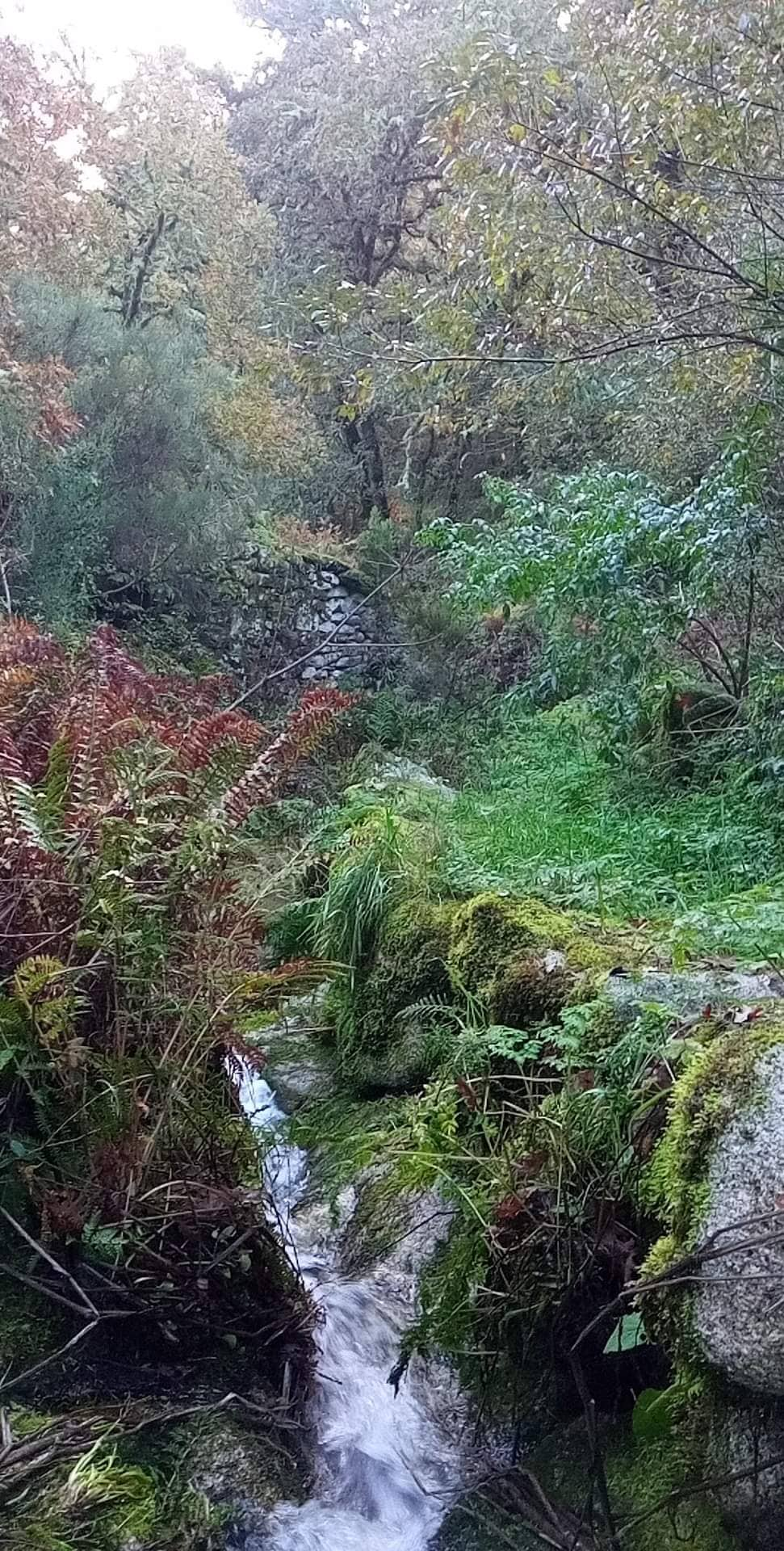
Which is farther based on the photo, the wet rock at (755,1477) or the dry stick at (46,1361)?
the dry stick at (46,1361)

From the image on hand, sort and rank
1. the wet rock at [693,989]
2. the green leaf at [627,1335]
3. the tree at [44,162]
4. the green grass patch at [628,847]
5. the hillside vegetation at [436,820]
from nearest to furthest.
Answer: the green leaf at [627,1335] < the hillside vegetation at [436,820] < the wet rock at [693,989] < the green grass patch at [628,847] < the tree at [44,162]

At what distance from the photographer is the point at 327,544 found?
13758 millimetres

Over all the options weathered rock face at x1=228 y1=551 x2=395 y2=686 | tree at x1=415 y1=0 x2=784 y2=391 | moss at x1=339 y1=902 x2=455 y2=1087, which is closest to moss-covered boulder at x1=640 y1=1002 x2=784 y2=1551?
moss at x1=339 y1=902 x2=455 y2=1087

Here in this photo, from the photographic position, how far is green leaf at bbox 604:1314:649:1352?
2701 millimetres

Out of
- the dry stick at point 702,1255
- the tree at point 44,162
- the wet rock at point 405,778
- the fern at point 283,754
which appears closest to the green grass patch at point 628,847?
the wet rock at point 405,778

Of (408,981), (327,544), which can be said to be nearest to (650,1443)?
(408,981)

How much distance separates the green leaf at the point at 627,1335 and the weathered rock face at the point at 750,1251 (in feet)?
0.62

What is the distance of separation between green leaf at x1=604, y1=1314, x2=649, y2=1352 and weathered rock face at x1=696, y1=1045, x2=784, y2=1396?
0.62 feet

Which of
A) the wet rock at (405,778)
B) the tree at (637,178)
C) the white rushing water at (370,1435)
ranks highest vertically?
the tree at (637,178)

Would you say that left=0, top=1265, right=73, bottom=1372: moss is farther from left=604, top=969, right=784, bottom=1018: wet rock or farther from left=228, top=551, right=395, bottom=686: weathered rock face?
left=228, top=551, right=395, bottom=686: weathered rock face

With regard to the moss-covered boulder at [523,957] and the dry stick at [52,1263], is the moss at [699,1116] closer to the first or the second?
the moss-covered boulder at [523,957]

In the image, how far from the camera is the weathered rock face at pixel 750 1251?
97.6 inches

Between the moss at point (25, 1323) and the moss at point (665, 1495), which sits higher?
the moss at point (25, 1323)

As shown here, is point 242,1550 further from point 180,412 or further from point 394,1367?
point 180,412
